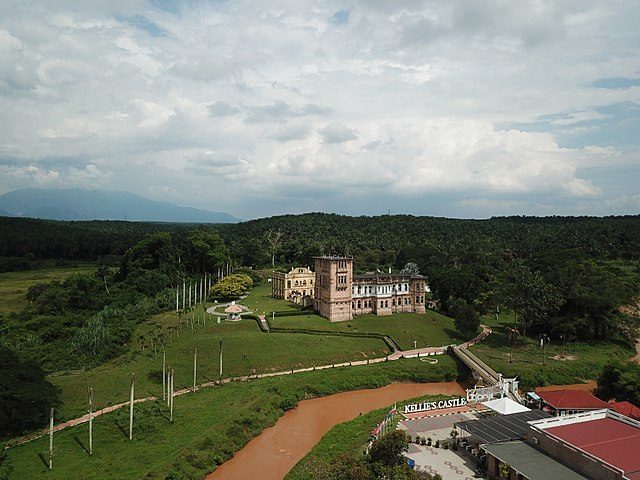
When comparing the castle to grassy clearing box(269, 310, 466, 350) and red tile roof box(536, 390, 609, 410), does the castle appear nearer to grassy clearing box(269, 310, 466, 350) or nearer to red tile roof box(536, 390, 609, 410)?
grassy clearing box(269, 310, 466, 350)

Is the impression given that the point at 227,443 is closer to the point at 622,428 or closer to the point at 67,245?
the point at 622,428

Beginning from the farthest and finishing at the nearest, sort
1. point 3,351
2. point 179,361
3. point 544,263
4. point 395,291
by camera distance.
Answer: point 544,263, point 395,291, point 179,361, point 3,351

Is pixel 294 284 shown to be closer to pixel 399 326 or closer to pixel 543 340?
pixel 399 326

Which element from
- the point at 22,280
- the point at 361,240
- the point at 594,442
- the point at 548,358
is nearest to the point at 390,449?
the point at 594,442

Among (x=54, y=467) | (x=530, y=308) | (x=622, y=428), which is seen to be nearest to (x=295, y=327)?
(x=530, y=308)

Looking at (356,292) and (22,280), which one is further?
(22,280)

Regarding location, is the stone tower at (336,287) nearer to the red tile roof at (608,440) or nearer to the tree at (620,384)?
the tree at (620,384)
